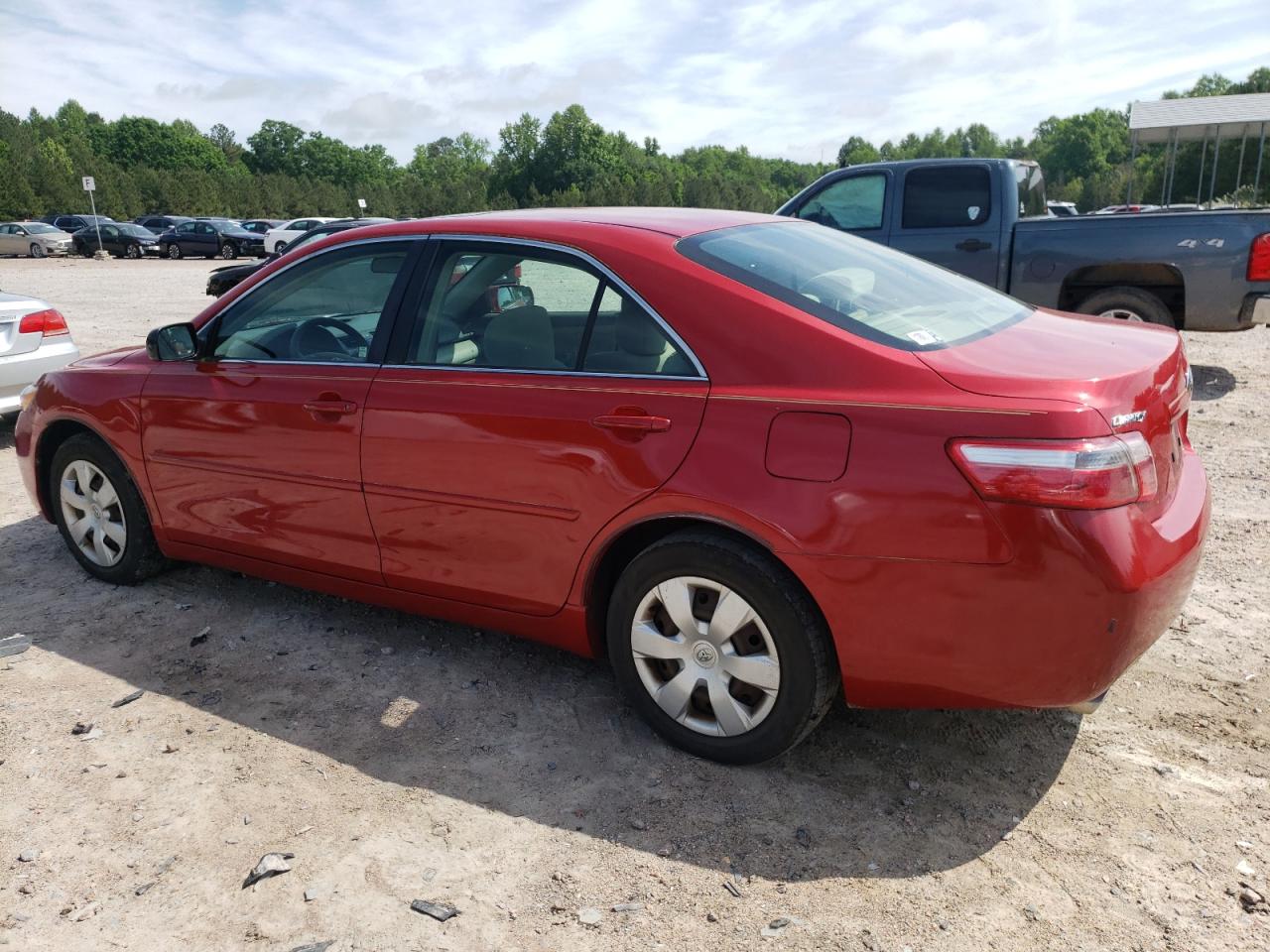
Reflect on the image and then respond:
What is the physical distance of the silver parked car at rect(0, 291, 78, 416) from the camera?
745 cm

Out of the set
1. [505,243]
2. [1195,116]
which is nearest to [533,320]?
[505,243]

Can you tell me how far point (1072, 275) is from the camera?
8.53 metres

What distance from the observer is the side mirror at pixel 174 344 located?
4.09 meters

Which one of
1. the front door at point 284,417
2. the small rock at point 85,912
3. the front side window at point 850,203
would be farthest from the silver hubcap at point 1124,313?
Answer: the small rock at point 85,912

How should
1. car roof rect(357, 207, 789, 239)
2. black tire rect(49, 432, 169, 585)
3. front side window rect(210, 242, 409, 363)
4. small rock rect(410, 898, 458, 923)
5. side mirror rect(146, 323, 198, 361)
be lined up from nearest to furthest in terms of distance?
small rock rect(410, 898, 458, 923) → car roof rect(357, 207, 789, 239) → front side window rect(210, 242, 409, 363) → side mirror rect(146, 323, 198, 361) → black tire rect(49, 432, 169, 585)

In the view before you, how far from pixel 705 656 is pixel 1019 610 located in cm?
93

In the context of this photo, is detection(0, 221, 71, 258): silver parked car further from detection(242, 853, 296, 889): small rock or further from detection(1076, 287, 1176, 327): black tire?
detection(242, 853, 296, 889): small rock

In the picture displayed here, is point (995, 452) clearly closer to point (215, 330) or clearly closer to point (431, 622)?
point (431, 622)

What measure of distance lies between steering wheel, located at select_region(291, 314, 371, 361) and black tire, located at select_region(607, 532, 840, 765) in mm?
1470

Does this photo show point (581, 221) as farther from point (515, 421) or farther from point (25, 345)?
point (25, 345)

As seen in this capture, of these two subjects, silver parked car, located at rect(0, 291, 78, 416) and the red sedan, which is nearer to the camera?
the red sedan

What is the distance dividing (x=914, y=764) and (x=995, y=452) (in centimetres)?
117

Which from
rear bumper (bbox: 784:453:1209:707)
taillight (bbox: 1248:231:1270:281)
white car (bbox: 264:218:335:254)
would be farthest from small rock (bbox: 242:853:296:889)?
white car (bbox: 264:218:335:254)

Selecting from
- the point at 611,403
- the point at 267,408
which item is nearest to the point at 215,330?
the point at 267,408
